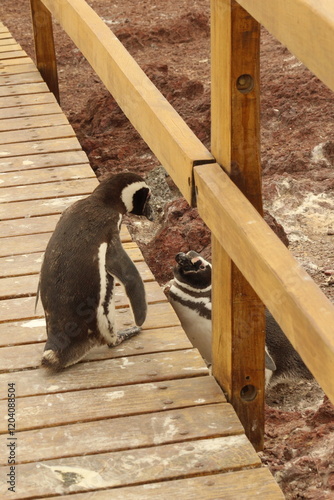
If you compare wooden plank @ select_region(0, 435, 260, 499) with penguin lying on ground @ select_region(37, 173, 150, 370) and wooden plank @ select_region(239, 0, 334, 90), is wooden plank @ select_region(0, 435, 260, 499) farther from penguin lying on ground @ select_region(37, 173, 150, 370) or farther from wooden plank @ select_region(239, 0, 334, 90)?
wooden plank @ select_region(239, 0, 334, 90)

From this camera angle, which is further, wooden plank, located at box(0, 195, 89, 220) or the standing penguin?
wooden plank, located at box(0, 195, 89, 220)

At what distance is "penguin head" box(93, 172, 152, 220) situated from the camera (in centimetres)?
315

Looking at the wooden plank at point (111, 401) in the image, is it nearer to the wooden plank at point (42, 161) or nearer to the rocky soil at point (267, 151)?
the rocky soil at point (267, 151)

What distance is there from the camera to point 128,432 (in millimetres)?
2549

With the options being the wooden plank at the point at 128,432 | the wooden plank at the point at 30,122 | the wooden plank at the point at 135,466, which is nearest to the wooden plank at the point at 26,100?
the wooden plank at the point at 30,122

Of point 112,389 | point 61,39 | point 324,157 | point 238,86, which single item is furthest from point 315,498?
point 61,39

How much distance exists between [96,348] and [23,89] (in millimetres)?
2964

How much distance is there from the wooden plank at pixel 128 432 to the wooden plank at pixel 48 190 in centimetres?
164

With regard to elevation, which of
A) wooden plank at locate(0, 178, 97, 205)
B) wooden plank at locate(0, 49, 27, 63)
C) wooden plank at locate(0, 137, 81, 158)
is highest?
wooden plank at locate(0, 178, 97, 205)

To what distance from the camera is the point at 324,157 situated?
5.20 metres

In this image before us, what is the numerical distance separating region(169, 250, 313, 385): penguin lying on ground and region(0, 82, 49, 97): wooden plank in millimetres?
2042

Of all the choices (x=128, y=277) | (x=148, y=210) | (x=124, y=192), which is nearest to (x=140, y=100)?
(x=124, y=192)

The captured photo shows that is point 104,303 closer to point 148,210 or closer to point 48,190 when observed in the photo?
point 148,210

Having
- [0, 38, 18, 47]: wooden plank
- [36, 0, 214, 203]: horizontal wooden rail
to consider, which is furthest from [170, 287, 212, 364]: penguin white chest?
[0, 38, 18, 47]: wooden plank
